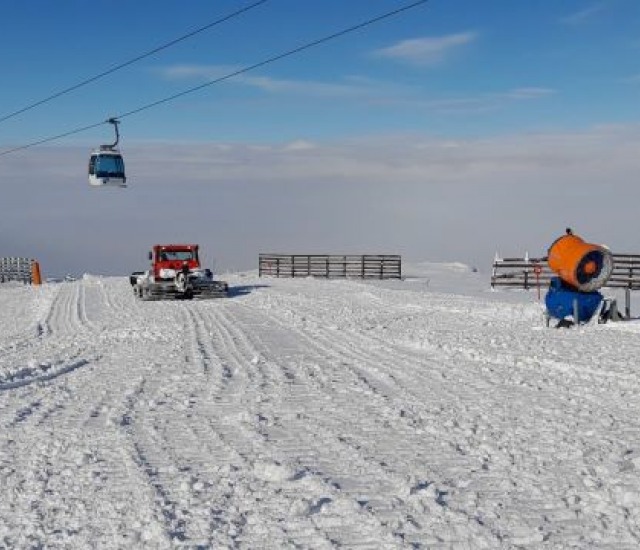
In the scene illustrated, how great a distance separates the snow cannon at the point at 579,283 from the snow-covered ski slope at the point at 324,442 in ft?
6.06

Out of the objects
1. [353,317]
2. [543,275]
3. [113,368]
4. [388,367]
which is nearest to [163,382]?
[113,368]

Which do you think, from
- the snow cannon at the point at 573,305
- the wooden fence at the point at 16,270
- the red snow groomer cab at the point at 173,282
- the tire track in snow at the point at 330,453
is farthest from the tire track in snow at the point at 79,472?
the wooden fence at the point at 16,270

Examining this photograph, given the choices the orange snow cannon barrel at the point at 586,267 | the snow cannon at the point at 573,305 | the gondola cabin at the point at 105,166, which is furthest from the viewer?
the gondola cabin at the point at 105,166

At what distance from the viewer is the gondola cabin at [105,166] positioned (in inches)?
1152

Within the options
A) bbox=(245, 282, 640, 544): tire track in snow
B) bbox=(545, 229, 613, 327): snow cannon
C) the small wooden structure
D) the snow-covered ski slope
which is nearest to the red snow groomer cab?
the snow-covered ski slope

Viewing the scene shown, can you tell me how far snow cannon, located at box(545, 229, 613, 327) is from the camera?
1889 cm

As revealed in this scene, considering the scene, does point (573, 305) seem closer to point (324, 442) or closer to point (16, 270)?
point (324, 442)

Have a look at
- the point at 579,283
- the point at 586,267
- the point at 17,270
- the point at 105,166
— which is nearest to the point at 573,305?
the point at 579,283

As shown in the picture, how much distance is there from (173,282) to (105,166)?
486 centimetres

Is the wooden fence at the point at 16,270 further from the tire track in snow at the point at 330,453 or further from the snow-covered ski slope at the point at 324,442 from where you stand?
the tire track in snow at the point at 330,453

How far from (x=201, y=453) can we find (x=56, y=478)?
4.22 feet

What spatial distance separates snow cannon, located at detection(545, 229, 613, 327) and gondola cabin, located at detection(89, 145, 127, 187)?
16.9 meters

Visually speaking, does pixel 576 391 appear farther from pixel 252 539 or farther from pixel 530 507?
pixel 252 539

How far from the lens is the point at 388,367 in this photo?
13.0 meters
